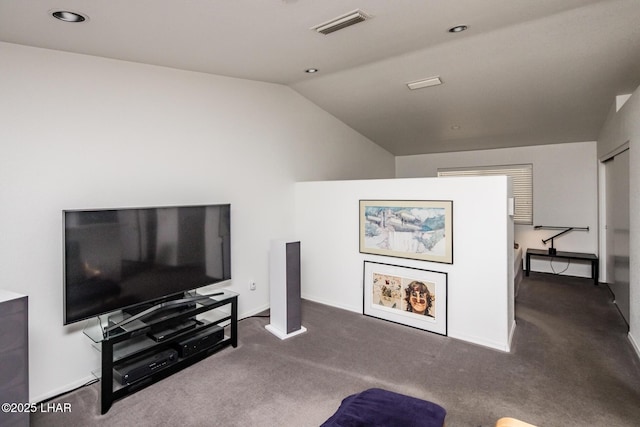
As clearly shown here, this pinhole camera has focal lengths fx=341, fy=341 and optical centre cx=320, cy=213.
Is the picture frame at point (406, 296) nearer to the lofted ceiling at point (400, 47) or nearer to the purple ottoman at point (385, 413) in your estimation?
the purple ottoman at point (385, 413)

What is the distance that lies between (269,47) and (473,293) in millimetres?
2983

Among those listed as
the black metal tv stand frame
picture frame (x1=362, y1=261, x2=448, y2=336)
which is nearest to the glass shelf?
the black metal tv stand frame

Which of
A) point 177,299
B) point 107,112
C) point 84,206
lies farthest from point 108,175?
point 177,299

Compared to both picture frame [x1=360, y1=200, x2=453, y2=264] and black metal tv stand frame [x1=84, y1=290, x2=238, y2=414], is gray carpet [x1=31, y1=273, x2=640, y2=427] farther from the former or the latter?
picture frame [x1=360, y1=200, x2=453, y2=264]

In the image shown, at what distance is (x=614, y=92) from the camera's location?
379 centimetres

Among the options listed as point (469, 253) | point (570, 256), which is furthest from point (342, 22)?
point (570, 256)

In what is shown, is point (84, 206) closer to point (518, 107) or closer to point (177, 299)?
point (177, 299)

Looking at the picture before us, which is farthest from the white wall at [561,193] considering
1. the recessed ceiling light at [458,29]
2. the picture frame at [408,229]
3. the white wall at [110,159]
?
the white wall at [110,159]

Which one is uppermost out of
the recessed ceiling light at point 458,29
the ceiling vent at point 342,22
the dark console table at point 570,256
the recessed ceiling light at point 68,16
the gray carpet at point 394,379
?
the recessed ceiling light at point 458,29

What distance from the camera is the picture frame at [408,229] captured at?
3507 mm

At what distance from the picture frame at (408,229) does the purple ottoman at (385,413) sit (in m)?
1.93

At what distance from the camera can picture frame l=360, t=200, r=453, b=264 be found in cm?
351

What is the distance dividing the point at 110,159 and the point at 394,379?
116 inches

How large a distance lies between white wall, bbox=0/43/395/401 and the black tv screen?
Answer: 0.91 feet
